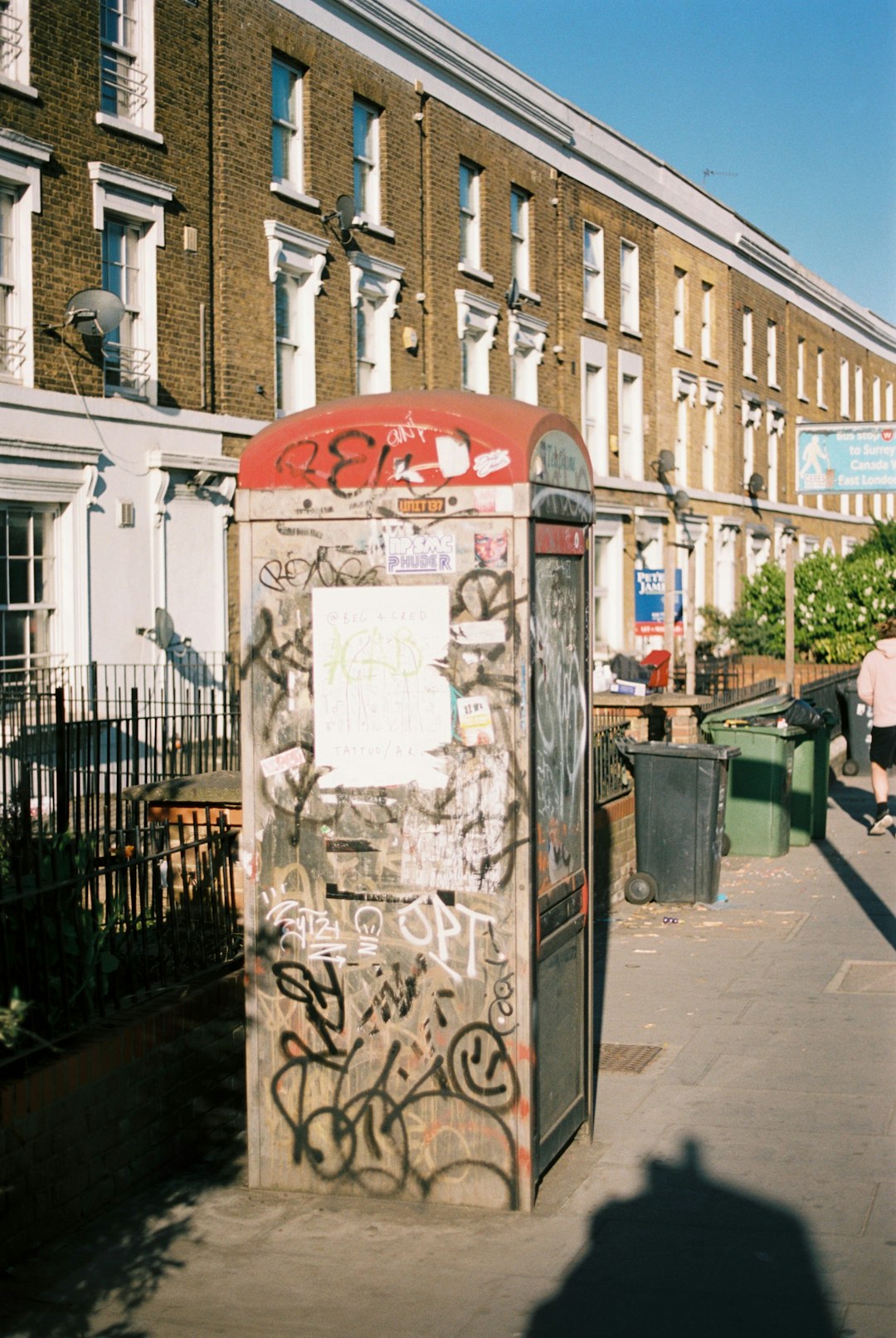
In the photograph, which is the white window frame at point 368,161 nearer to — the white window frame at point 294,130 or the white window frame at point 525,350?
the white window frame at point 294,130

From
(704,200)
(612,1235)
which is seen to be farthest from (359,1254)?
(704,200)

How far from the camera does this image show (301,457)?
19.4 feet

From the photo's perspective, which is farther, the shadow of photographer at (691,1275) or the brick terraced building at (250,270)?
the brick terraced building at (250,270)

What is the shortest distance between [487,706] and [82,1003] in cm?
198

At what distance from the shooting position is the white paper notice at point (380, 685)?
5746 mm

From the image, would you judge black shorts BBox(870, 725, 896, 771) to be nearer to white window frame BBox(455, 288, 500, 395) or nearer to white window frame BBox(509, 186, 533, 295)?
white window frame BBox(455, 288, 500, 395)

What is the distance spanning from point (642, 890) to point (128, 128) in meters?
11.4

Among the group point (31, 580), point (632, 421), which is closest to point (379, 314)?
point (31, 580)

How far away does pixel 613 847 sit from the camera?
40.2 ft

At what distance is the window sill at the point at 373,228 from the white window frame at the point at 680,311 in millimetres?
13453

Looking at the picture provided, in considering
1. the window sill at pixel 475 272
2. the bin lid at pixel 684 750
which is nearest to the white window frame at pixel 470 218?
the window sill at pixel 475 272

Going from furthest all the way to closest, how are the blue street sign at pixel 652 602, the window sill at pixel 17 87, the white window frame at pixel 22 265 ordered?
the blue street sign at pixel 652 602, the white window frame at pixel 22 265, the window sill at pixel 17 87

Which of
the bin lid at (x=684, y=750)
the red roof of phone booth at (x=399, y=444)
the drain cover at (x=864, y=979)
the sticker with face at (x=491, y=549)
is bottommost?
the drain cover at (x=864, y=979)

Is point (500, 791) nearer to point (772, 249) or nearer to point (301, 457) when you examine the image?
point (301, 457)
